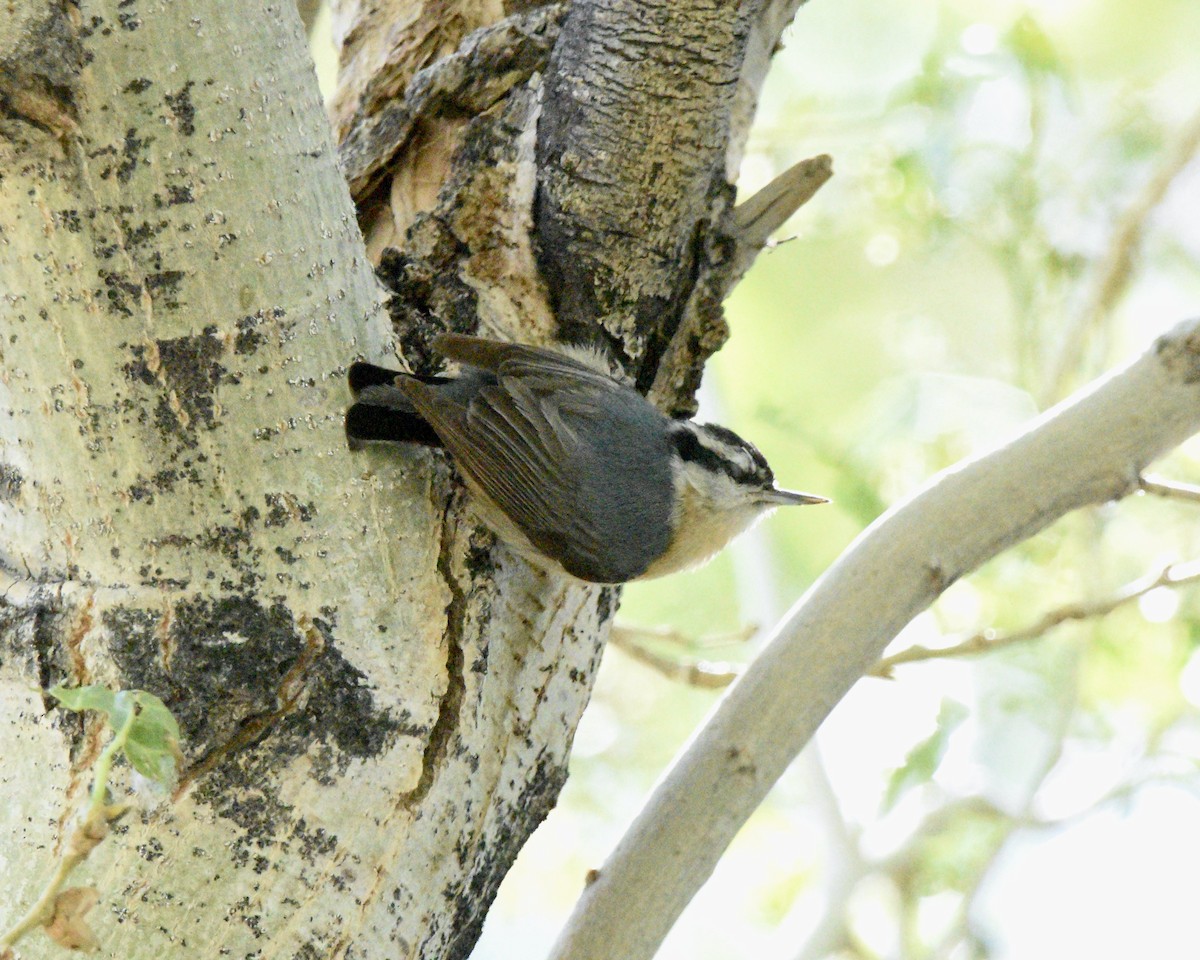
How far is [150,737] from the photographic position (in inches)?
36.5

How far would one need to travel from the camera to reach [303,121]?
3.72 feet

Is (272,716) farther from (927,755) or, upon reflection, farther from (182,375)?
(927,755)

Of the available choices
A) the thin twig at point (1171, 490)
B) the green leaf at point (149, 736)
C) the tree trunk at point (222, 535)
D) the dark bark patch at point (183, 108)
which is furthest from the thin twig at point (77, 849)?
the thin twig at point (1171, 490)

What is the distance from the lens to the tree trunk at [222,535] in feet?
3.42

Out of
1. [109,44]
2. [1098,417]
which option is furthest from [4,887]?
[1098,417]

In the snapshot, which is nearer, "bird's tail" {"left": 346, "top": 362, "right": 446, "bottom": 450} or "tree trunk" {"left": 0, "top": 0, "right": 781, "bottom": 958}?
"tree trunk" {"left": 0, "top": 0, "right": 781, "bottom": 958}

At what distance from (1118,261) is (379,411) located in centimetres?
211

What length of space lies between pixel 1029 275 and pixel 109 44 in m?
2.05

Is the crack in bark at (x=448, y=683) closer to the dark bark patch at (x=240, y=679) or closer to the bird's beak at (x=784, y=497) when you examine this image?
the dark bark patch at (x=240, y=679)

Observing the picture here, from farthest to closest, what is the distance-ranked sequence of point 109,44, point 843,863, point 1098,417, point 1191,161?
point 1191,161 < point 843,863 < point 1098,417 < point 109,44

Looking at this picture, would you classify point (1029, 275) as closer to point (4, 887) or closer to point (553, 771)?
point (553, 771)

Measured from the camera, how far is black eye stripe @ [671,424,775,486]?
172 cm

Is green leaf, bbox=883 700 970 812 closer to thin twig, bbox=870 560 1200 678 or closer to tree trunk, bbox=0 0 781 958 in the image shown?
thin twig, bbox=870 560 1200 678

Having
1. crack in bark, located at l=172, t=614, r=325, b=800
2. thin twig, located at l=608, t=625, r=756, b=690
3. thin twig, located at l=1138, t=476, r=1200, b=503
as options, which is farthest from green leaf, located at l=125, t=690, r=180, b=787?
thin twig, located at l=1138, t=476, r=1200, b=503
